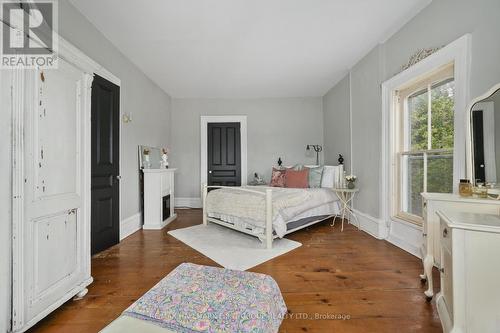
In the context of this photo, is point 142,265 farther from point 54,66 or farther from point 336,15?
point 336,15

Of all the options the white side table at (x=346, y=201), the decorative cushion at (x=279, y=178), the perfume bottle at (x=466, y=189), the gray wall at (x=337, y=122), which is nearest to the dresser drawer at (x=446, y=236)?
the perfume bottle at (x=466, y=189)

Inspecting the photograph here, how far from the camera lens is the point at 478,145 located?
5.43 feet

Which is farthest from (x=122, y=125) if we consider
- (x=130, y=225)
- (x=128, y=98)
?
(x=130, y=225)

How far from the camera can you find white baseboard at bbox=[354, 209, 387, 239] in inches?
115

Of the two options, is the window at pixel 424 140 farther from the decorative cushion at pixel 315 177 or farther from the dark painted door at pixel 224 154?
the dark painted door at pixel 224 154

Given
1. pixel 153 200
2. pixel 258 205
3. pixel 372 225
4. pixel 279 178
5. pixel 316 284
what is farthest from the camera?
pixel 279 178

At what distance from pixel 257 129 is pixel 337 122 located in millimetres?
1827

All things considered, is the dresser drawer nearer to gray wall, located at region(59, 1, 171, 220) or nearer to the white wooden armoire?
the white wooden armoire

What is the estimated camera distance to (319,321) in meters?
1.43

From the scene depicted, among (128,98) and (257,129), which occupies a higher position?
(128,98)

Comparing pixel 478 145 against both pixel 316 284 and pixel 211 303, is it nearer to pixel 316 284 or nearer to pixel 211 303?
pixel 316 284

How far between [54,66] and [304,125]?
4645mm

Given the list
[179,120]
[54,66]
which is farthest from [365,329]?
[179,120]

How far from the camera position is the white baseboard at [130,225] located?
10.1 feet
